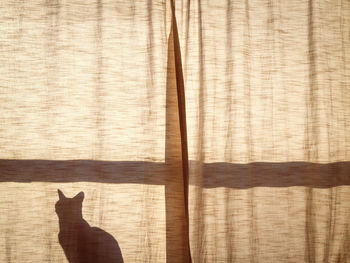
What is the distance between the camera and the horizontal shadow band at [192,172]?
4.97 feet

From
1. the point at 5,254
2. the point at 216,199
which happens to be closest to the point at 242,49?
the point at 216,199

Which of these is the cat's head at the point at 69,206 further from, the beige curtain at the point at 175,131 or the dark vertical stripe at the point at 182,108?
the dark vertical stripe at the point at 182,108

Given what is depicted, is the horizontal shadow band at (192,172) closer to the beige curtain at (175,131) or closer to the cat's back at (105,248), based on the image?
the beige curtain at (175,131)

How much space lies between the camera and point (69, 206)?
1526 millimetres

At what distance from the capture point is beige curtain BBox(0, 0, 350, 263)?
1.53 meters

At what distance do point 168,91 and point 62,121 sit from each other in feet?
1.91

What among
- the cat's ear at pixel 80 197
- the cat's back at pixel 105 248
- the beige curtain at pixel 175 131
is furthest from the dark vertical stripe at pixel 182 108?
the cat's ear at pixel 80 197

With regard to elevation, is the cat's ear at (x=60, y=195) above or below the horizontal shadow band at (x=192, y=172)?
below

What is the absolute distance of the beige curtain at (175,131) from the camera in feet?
5.01

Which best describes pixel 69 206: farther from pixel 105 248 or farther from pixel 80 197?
pixel 105 248

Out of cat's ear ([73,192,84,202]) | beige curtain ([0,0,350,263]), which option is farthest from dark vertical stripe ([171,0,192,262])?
cat's ear ([73,192,84,202])

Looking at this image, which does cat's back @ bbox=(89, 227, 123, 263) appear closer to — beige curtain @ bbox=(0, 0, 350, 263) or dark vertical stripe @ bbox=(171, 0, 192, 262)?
beige curtain @ bbox=(0, 0, 350, 263)

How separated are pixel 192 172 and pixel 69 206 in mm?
671

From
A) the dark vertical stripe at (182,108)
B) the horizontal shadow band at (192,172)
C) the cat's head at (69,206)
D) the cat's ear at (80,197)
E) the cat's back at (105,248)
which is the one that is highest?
the dark vertical stripe at (182,108)
